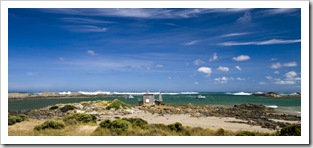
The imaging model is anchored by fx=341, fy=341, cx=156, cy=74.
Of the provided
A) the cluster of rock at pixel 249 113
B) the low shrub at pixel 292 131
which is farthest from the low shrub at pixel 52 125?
the cluster of rock at pixel 249 113

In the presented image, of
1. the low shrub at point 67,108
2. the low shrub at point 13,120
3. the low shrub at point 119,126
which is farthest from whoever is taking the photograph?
the low shrub at point 67,108

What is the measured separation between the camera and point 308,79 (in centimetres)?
712

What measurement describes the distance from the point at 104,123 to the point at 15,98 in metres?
2.20

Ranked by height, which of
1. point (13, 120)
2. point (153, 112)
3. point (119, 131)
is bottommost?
point (153, 112)

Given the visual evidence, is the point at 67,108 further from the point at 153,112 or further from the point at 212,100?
the point at 212,100

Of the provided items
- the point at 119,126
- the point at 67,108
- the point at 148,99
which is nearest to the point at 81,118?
the point at 119,126

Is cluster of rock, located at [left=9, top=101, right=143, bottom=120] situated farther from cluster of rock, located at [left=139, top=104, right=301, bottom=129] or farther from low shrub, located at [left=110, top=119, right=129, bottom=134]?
low shrub, located at [left=110, top=119, right=129, bottom=134]

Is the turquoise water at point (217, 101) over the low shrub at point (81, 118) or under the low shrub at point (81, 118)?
over

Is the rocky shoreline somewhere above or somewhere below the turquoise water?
below

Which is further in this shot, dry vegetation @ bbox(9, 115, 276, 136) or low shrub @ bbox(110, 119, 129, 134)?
low shrub @ bbox(110, 119, 129, 134)

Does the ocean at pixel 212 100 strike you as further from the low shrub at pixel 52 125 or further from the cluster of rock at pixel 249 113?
the low shrub at pixel 52 125

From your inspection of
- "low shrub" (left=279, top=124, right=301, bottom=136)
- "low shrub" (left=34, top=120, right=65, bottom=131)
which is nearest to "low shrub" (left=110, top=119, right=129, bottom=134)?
"low shrub" (left=34, top=120, right=65, bottom=131)

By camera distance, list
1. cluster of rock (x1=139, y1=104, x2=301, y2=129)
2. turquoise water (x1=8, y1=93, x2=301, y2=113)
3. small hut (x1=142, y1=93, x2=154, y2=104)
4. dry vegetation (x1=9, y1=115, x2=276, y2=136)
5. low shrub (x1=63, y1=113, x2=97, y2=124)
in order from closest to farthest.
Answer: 1. dry vegetation (x1=9, y1=115, x2=276, y2=136)
2. turquoise water (x1=8, y1=93, x2=301, y2=113)
3. low shrub (x1=63, y1=113, x2=97, y2=124)
4. cluster of rock (x1=139, y1=104, x2=301, y2=129)
5. small hut (x1=142, y1=93, x2=154, y2=104)

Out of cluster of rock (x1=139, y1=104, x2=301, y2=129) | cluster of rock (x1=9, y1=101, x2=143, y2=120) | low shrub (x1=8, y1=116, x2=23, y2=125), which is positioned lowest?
cluster of rock (x1=139, y1=104, x2=301, y2=129)
